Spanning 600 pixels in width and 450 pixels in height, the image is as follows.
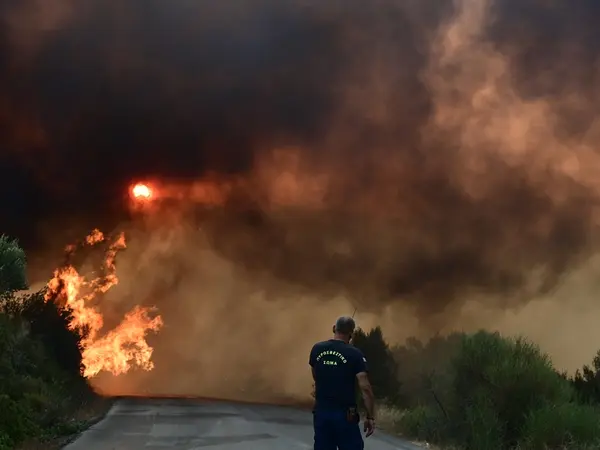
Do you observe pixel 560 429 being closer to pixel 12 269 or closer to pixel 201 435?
pixel 201 435

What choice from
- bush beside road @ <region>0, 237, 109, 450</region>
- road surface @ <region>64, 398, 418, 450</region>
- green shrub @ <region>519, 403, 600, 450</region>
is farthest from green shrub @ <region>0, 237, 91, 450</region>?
green shrub @ <region>519, 403, 600, 450</region>

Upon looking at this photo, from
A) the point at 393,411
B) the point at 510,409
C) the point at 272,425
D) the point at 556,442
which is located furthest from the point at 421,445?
the point at 393,411

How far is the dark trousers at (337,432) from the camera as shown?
20.1 feet

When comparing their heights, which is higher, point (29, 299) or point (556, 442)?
point (29, 299)

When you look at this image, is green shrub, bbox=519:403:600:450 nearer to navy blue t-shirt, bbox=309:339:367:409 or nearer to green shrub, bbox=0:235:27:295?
navy blue t-shirt, bbox=309:339:367:409

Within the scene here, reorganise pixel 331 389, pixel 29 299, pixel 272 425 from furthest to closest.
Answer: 1. pixel 29 299
2. pixel 272 425
3. pixel 331 389

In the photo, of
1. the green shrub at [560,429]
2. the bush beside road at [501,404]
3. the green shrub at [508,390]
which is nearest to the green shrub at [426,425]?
the bush beside road at [501,404]

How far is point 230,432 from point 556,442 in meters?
8.38

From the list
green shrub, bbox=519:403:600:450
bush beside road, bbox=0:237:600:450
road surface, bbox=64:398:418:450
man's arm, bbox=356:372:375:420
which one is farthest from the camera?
road surface, bbox=64:398:418:450

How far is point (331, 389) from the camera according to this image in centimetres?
616

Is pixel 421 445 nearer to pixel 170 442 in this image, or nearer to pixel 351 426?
pixel 170 442

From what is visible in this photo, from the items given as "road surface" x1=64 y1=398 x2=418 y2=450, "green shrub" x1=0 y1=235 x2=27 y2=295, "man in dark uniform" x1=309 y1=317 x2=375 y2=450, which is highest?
"green shrub" x1=0 y1=235 x2=27 y2=295

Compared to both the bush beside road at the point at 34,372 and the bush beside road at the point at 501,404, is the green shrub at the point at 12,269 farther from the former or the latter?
the bush beside road at the point at 501,404

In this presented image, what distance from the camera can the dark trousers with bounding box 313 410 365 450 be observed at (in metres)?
6.13
